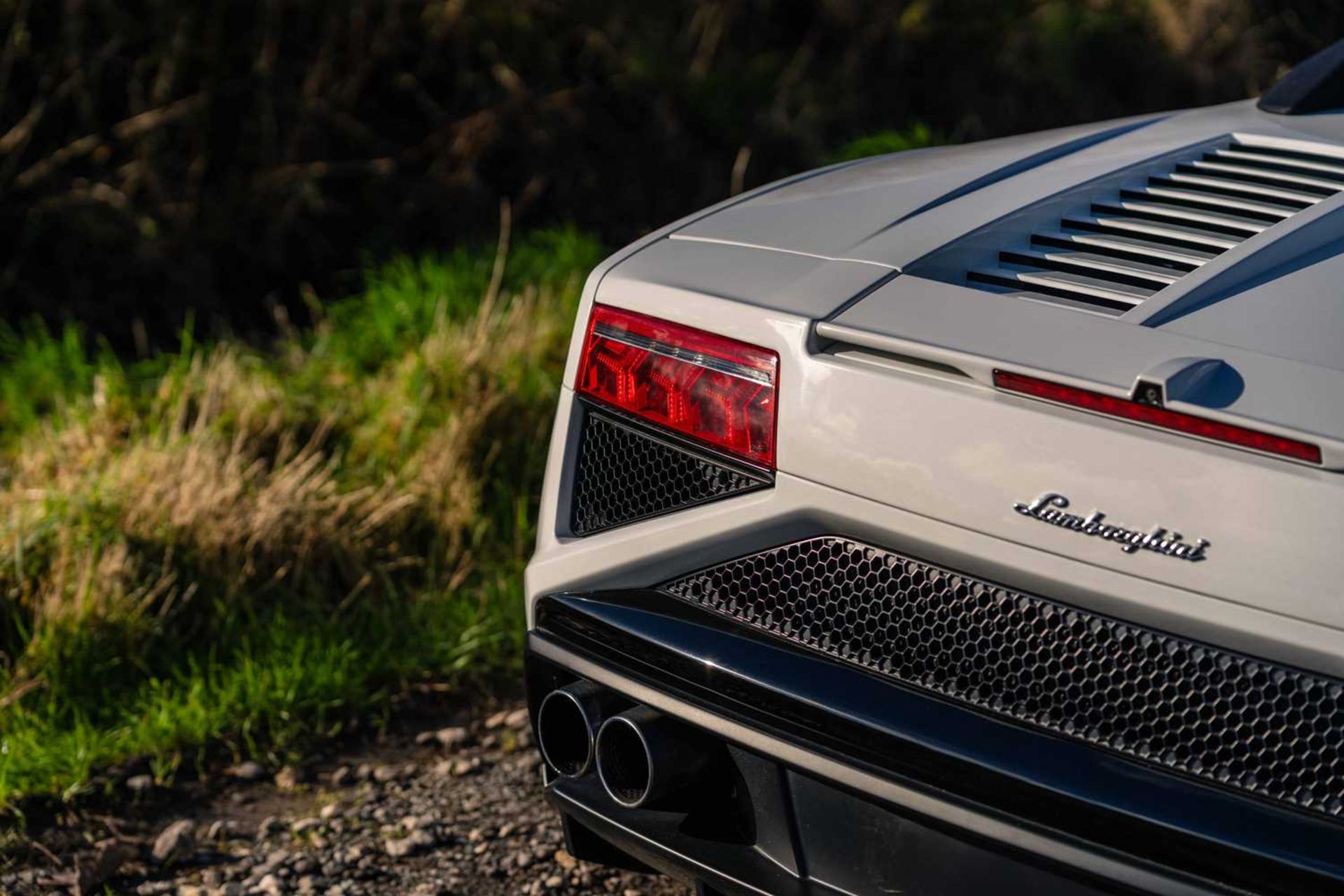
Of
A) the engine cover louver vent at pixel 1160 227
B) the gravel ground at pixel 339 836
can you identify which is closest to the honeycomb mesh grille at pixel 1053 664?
the engine cover louver vent at pixel 1160 227

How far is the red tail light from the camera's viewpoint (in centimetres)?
193

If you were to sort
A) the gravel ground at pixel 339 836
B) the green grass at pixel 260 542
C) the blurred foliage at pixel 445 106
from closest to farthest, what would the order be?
1. the gravel ground at pixel 339 836
2. the green grass at pixel 260 542
3. the blurred foliage at pixel 445 106

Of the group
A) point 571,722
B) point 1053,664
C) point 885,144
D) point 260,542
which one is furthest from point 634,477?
point 885,144

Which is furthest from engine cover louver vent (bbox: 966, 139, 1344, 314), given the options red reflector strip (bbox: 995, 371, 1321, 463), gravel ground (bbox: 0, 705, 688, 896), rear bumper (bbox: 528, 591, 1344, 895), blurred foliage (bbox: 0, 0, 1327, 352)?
blurred foliage (bbox: 0, 0, 1327, 352)

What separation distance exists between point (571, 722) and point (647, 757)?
0.19m

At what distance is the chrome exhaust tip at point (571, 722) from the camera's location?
6.62 feet

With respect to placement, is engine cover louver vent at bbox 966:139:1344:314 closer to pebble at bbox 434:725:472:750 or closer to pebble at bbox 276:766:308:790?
pebble at bbox 434:725:472:750

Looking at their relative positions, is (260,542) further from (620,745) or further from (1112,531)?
(1112,531)

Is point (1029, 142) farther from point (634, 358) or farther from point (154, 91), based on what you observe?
point (154, 91)

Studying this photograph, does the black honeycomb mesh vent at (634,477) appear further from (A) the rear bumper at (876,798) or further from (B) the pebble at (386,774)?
(B) the pebble at (386,774)

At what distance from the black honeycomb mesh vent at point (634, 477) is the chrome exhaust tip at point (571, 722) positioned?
255 mm


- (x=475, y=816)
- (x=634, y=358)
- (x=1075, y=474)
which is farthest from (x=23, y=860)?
(x=1075, y=474)

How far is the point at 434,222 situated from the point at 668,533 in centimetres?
446

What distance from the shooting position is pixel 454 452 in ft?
13.0
